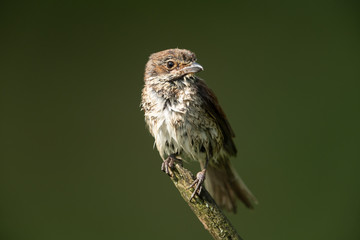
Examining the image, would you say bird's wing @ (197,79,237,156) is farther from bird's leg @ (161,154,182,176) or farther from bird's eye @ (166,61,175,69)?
bird's leg @ (161,154,182,176)

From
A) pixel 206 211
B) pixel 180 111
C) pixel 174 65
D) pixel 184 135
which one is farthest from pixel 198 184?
pixel 174 65

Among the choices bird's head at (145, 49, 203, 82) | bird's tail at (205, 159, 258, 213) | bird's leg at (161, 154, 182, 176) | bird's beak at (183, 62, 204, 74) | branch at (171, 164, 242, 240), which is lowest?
bird's tail at (205, 159, 258, 213)

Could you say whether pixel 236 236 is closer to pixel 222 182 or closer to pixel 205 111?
pixel 205 111

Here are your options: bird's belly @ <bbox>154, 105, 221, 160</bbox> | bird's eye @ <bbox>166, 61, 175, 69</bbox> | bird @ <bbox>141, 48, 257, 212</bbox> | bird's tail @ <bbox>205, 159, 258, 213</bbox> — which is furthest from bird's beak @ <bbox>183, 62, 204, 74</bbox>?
bird's tail @ <bbox>205, 159, 258, 213</bbox>

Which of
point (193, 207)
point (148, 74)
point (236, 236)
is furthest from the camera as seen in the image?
point (148, 74)

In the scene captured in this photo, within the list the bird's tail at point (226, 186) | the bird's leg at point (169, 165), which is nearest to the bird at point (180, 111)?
the bird's leg at point (169, 165)

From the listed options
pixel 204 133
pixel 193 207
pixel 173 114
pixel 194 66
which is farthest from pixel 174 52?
pixel 193 207
